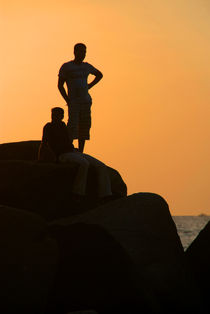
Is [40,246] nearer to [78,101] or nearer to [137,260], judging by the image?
[137,260]

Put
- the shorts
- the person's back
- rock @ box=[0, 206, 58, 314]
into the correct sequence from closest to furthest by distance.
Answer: rock @ box=[0, 206, 58, 314] < the person's back < the shorts

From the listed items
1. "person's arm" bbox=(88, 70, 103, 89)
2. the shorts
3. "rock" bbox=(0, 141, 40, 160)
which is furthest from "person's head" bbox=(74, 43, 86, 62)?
"rock" bbox=(0, 141, 40, 160)

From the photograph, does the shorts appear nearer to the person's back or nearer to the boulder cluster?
the person's back

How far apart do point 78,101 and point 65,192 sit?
2084 mm

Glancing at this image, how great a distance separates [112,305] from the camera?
1048cm

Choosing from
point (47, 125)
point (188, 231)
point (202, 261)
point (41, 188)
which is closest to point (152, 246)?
point (202, 261)

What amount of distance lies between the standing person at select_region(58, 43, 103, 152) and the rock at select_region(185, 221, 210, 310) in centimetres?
495

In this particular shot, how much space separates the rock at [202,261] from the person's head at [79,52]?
5.44 meters

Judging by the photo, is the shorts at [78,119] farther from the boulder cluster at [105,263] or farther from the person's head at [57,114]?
the boulder cluster at [105,263]

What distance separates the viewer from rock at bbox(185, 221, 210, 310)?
38.7 ft

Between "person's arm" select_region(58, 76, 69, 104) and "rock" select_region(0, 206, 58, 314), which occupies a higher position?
"person's arm" select_region(58, 76, 69, 104)

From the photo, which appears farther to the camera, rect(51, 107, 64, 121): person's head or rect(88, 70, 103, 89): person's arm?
rect(88, 70, 103, 89): person's arm

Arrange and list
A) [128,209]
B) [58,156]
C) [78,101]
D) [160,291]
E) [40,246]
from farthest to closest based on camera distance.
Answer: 1. [78,101]
2. [58,156]
3. [128,209]
4. [160,291]
5. [40,246]

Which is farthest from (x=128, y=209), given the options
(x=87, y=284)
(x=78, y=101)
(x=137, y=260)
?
(x=78, y=101)
